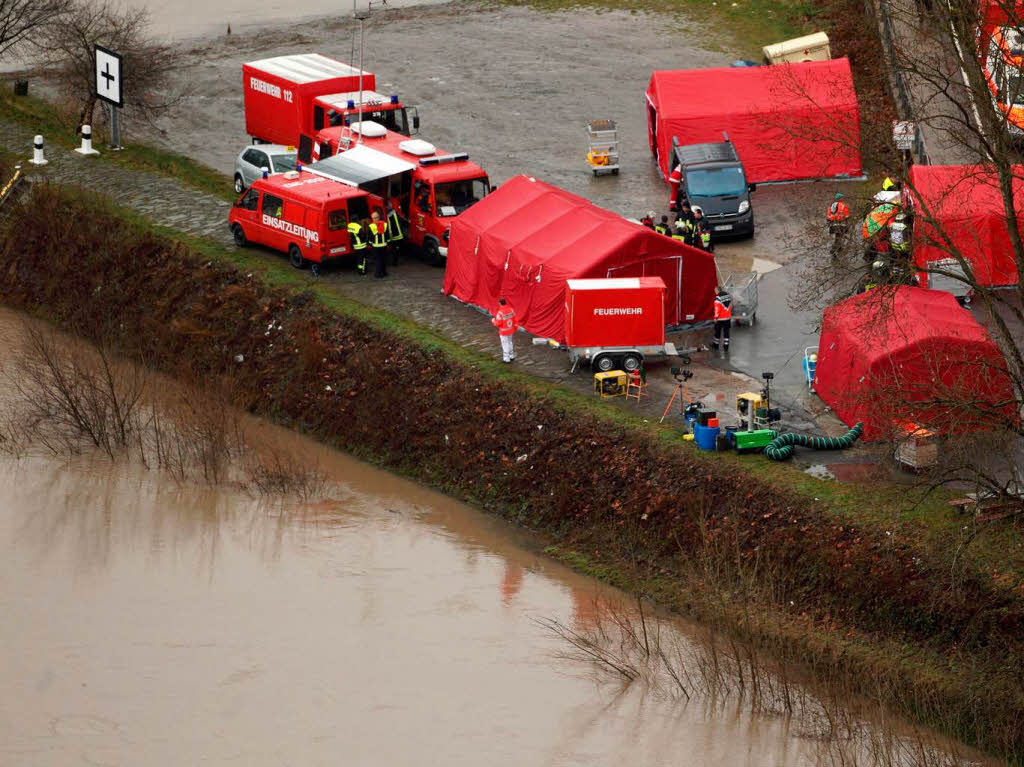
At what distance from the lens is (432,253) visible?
33.1m

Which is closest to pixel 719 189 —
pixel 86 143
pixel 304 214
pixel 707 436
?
pixel 304 214

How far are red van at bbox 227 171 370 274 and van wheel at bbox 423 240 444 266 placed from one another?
4.70 ft

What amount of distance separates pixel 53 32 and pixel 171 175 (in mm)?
6155

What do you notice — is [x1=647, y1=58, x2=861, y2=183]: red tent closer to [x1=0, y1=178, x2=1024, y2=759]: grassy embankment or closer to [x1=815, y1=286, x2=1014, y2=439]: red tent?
[x1=0, y1=178, x2=1024, y2=759]: grassy embankment

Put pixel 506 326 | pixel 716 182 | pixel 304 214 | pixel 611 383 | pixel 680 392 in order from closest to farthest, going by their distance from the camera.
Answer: pixel 680 392 < pixel 611 383 < pixel 506 326 < pixel 304 214 < pixel 716 182

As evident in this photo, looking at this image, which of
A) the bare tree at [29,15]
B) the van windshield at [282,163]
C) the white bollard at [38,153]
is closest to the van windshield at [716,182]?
the van windshield at [282,163]

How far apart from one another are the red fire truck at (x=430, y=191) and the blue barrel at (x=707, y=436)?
914cm

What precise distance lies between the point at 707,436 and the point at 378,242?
9514mm

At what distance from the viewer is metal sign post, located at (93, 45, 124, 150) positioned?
38.1 meters

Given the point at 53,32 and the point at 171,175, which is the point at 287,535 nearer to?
the point at 171,175

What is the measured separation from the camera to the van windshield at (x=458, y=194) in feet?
108

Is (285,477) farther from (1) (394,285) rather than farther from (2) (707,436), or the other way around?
(2) (707,436)

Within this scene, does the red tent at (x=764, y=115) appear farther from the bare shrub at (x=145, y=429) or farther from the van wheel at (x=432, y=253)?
the bare shrub at (x=145, y=429)

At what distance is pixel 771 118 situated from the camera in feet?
123
